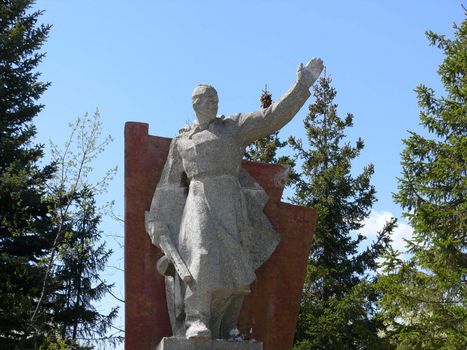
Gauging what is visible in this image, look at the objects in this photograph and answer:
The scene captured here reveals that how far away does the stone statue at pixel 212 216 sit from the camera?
25.5 feet

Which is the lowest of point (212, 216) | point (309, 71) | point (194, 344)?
point (194, 344)

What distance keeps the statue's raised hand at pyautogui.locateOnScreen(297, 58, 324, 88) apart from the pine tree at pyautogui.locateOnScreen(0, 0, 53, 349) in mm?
6304

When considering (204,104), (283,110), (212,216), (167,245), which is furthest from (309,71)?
(167,245)

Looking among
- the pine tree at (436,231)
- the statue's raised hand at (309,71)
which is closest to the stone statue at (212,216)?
the statue's raised hand at (309,71)

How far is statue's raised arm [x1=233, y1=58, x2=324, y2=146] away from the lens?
8.39 meters

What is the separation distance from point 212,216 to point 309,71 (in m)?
1.76

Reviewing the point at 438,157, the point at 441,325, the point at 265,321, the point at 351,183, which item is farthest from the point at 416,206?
the point at 265,321

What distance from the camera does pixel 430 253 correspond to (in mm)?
13148

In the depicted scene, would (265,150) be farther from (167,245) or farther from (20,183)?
(167,245)

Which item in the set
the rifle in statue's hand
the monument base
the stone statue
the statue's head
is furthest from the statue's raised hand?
the monument base

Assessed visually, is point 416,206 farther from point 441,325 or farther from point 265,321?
point 265,321

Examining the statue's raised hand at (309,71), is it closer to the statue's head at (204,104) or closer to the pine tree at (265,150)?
the statue's head at (204,104)

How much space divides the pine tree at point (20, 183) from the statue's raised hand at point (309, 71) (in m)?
6.30

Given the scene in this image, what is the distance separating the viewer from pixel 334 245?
56.5ft
